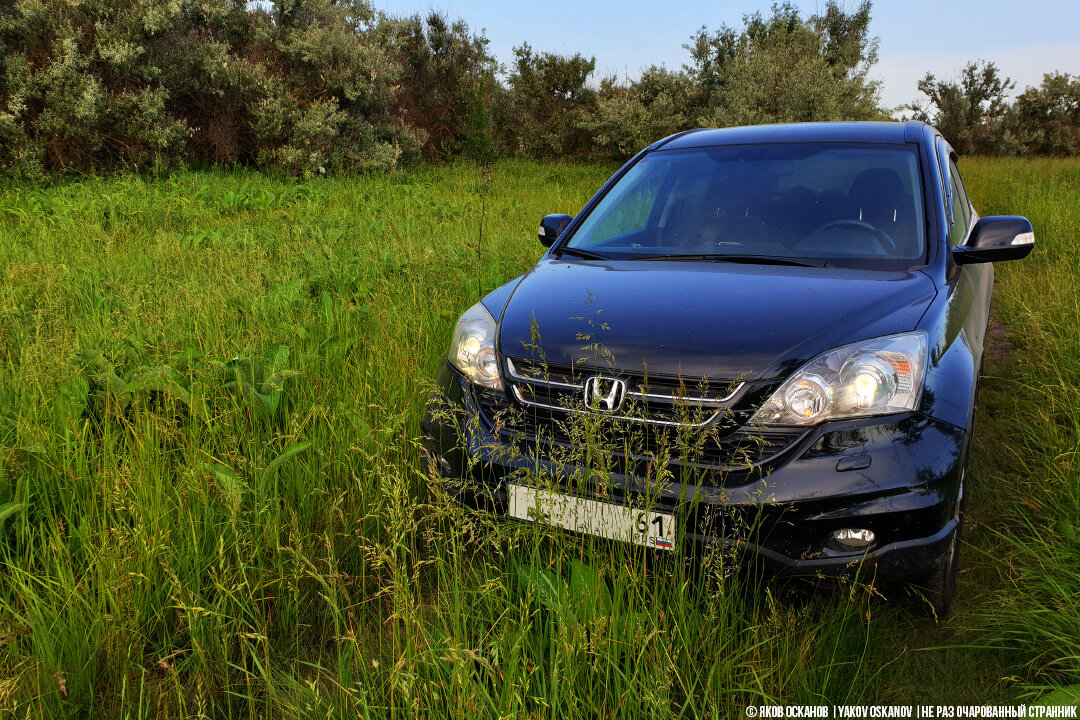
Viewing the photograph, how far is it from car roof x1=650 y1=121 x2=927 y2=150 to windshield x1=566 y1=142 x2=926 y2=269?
7cm

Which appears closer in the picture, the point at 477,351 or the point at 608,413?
the point at 608,413

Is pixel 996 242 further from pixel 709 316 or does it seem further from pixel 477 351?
pixel 477 351

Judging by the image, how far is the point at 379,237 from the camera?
281 inches

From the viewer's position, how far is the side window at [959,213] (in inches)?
121

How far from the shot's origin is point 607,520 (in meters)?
1.97

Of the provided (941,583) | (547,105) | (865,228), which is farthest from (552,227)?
(547,105)

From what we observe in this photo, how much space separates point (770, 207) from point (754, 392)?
1413 millimetres

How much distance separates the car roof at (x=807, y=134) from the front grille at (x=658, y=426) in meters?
1.92

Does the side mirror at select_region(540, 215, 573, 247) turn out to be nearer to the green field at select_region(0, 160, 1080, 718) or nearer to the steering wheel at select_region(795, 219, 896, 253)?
the green field at select_region(0, 160, 1080, 718)

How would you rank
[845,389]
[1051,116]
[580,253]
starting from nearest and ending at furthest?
[845,389], [580,253], [1051,116]

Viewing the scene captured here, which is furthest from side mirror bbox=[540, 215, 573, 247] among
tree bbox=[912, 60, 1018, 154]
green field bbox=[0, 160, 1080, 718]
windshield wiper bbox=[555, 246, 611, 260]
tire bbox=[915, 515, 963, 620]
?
tree bbox=[912, 60, 1018, 154]

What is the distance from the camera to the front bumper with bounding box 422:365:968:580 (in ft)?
6.16

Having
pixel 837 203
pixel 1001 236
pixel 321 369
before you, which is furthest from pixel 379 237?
pixel 1001 236

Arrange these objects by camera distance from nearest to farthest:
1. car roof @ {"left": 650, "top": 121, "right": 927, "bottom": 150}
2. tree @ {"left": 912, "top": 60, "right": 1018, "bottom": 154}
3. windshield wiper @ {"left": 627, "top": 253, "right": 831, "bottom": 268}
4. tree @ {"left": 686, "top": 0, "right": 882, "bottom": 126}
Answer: windshield wiper @ {"left": 627, "top": 253, "right": 831, "bottom": 268} < car roof @ {"left": 650, "top": 121, "right": 927, "bottom": 150} < tree @ {"left": 686, "top": 0, "right": 882, "bottom": 126} < tree @ {"left": 912, "top": 60, "right": 1018, "bottom": 154}
